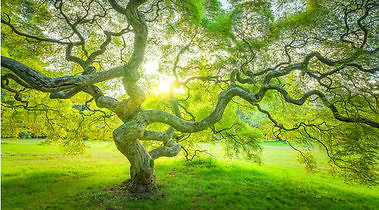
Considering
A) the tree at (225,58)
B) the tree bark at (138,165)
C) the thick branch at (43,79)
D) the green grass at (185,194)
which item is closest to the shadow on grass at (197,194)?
the green grass at (185,194)

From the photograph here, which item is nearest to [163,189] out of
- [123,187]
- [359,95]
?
[123,187]

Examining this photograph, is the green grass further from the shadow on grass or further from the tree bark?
the tree bark

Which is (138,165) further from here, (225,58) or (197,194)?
(225,58)

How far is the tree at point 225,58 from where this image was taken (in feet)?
16.8

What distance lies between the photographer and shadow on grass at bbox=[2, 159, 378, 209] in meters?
5.59

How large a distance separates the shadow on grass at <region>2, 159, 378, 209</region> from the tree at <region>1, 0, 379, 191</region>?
1.04 metres

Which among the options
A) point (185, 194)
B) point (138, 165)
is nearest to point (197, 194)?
point (185, 194)

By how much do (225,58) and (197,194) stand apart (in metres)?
6.42

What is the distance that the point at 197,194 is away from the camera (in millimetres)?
6707

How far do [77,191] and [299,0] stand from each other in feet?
40.2

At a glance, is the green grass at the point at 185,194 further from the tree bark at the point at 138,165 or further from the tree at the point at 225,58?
the tree at the point at 225,58

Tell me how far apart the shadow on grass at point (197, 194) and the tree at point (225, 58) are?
1.04m

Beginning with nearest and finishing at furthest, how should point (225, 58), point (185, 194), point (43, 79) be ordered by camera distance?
1. point (43, 79)
2. point (185, 194)
3. point (225, 58)

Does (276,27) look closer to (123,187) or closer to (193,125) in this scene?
(193,125)
